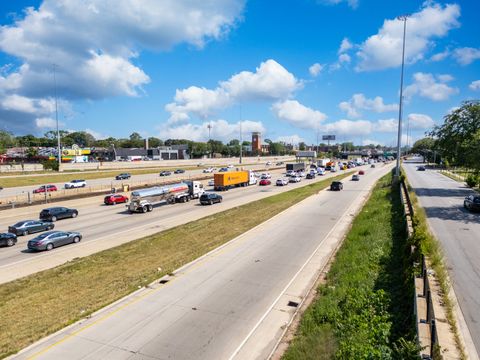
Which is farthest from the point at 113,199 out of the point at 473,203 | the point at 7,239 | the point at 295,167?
the point at 295,167

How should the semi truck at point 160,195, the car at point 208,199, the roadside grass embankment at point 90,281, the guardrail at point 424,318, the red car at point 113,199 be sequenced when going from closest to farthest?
the guardrail at point 424,318, the roadside grass embankment at point 90,281, the semi truck at point 160,195, the car at point 208,199, the red car at point 113,199

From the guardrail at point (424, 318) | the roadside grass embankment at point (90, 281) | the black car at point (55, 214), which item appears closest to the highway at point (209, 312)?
the roadside grass embankment at point (90, 281)

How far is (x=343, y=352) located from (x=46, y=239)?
20.7m

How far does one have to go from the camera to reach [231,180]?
54.9 metres

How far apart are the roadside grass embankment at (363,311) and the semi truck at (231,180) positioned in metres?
35.7

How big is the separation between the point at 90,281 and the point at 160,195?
878 inches

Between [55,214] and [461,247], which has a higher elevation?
[461,247]

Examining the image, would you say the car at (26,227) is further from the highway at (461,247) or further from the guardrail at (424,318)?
the highway at (461,247)

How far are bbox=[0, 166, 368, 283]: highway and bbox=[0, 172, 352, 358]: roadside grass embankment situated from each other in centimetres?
166

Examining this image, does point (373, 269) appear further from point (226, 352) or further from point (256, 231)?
point (256, 231)

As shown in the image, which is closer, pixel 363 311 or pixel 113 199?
pixel 363 311

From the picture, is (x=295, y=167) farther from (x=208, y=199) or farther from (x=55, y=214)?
(x=55, y=214)

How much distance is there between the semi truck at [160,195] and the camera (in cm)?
3456

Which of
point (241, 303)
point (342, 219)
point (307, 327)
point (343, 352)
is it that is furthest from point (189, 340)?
point (342, 219)
